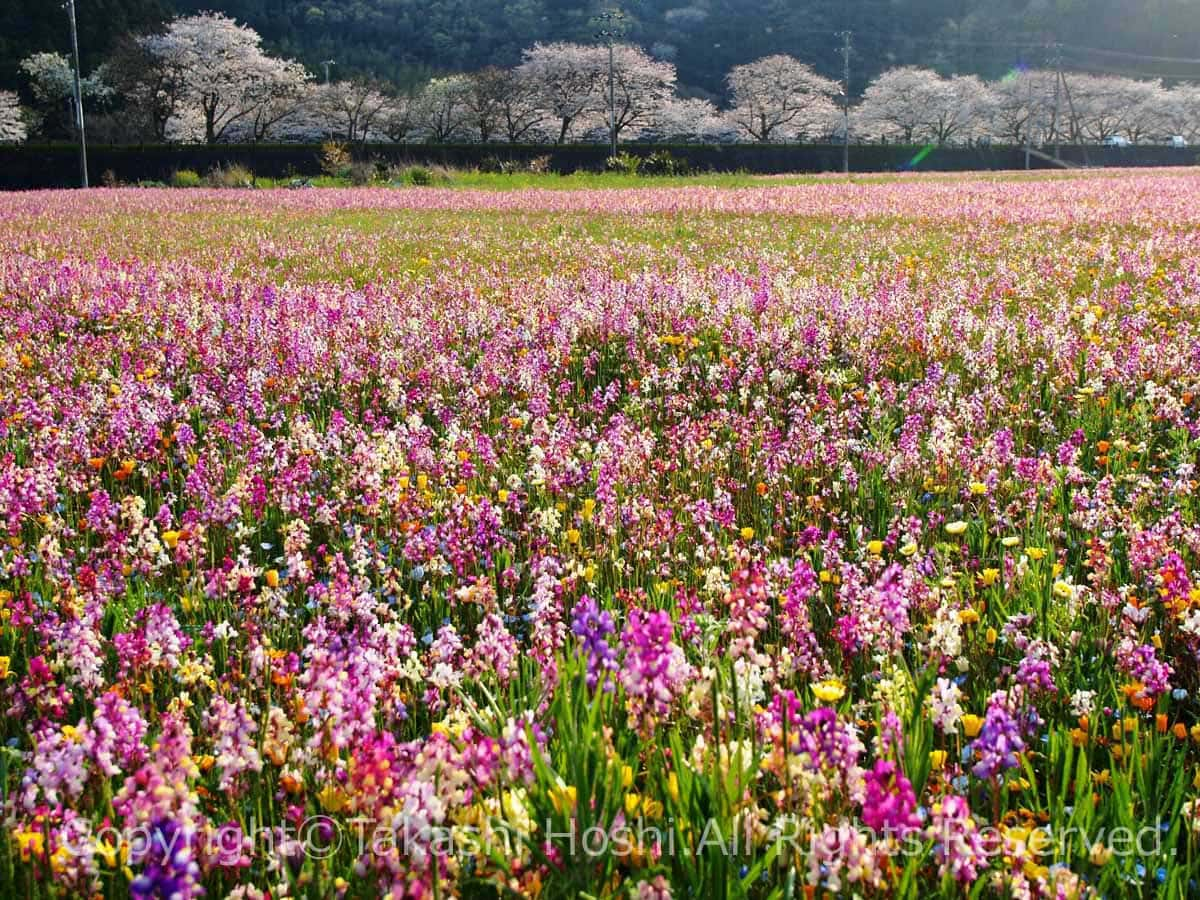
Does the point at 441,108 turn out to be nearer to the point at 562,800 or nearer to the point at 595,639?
the point at 595,639

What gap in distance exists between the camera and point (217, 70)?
254 feet

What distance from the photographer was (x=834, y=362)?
22.2ft

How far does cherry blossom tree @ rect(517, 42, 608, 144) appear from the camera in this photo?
92.0 meters

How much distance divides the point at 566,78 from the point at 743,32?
69.8m

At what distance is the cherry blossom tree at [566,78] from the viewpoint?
9200 centimetres

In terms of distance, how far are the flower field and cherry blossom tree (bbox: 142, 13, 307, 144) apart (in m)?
78.5

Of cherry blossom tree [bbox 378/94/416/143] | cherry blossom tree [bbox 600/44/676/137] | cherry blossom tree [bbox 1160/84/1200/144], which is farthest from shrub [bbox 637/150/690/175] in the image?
cherry blossom tree [bbox 1160/84/1200/144]

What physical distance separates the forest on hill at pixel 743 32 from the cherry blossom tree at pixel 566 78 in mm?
21045

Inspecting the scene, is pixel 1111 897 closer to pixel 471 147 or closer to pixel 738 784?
pixel 738 784

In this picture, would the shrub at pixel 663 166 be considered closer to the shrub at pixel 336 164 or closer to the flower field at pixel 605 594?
the shrub at pixel 336 164

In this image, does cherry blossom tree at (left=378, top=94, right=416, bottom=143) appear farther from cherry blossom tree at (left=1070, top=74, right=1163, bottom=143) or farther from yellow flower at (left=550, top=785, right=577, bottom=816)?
yellow flower at (left=550, top=785, right=577, bottom=816)

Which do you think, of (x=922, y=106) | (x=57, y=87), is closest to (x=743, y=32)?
(x=922, y=106)

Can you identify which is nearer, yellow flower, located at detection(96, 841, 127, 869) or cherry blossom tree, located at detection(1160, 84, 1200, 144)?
yellow flower, located at detection(96, 841, 127, 869)

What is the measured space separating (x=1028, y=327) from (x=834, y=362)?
1.60 m
